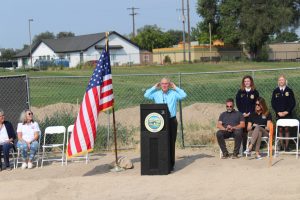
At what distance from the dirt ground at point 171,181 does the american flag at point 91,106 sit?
60cm

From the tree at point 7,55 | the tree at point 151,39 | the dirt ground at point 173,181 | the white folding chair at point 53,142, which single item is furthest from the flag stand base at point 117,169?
the tree at point 7,55

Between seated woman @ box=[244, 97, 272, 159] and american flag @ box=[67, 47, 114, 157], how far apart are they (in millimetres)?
2967

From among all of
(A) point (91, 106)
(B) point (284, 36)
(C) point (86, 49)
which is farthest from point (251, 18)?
(A) point (91, 106)

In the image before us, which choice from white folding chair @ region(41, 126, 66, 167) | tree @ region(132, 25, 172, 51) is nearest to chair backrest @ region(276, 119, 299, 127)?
white folding chair @ region(41, 126, 66, 167)

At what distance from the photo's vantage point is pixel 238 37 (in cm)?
6856

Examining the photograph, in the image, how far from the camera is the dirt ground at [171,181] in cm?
849

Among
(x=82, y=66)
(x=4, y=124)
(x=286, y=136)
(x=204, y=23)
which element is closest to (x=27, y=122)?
(x=4, y=124)

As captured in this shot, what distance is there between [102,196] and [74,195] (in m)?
0.51

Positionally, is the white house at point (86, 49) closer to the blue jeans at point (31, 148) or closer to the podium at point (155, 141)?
the blue jeans at point (31, 148)

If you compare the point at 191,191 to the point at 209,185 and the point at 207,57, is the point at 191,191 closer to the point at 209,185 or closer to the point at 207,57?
A: the point at 209,185

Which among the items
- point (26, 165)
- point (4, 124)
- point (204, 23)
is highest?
point (204, 23)

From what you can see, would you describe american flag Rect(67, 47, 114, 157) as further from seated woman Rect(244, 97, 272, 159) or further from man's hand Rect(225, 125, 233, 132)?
seated woman Rect(244, 97, 272, 159)

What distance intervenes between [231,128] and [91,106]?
2920mm

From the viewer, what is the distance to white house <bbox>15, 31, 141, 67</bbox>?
7370cm
